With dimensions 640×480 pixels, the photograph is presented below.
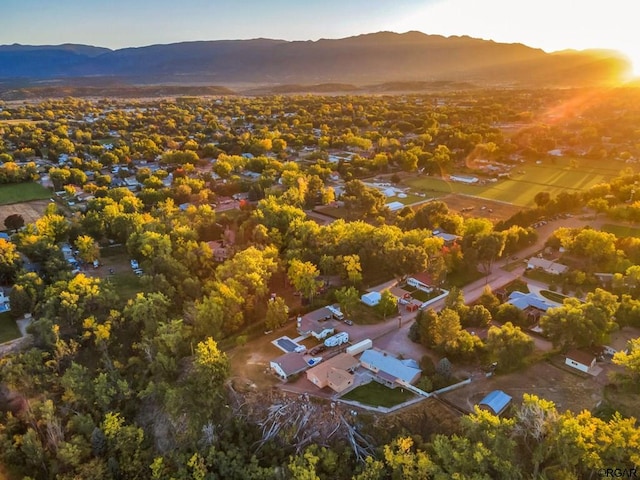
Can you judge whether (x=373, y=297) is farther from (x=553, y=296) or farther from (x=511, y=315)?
(x=553, y=296)

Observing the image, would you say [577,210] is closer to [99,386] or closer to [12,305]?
[99,386]

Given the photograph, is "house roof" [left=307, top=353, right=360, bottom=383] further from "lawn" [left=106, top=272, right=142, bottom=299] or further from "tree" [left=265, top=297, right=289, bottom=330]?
"lawn" [left=106, top=272, right=142, bottom=299]

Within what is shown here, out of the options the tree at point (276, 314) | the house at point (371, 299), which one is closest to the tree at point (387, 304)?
the house at point (371, 299)

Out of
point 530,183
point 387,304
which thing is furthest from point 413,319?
point 530,183

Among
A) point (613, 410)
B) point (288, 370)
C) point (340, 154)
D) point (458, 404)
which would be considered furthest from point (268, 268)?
point (340, 154)

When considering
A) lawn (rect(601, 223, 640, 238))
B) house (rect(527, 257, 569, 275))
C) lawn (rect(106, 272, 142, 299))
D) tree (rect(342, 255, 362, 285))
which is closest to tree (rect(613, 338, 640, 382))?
house (rect(527, 257, 569, 275))

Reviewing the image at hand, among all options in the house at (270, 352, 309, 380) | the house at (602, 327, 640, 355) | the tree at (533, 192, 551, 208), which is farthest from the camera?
the tree at (533, 192, 551, 208)
